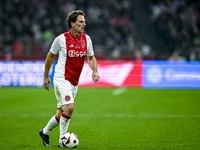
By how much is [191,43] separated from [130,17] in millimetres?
5117

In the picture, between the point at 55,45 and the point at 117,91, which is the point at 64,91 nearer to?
the point at 55,45

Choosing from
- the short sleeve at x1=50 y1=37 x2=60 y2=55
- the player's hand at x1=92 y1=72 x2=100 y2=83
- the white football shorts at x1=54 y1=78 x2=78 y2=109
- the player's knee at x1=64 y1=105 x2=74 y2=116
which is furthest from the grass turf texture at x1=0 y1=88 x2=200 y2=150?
the short sleeve at x1=50 y1=37 x2=60 y2=55

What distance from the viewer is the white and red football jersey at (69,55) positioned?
204 inches

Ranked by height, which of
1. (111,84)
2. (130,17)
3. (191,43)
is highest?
(130,17)

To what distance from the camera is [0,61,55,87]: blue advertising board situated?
15.7 m

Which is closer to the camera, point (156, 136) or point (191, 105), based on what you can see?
point (156, 136)

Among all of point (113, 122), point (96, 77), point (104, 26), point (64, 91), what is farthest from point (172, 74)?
point (64, 91)

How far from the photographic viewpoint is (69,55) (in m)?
5.19

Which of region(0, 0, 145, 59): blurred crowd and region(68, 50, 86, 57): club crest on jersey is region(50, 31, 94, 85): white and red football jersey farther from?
region(0, 0, 145, 59): blurred crowd

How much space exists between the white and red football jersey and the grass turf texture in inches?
48.0

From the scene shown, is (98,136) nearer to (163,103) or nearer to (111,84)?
(163,103)

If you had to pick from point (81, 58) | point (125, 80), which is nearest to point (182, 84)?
point (125, 80)

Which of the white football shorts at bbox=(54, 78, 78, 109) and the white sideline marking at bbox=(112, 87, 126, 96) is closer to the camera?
the white football shorts at bbox=(54, 78, 78, 109)

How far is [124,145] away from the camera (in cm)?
547
